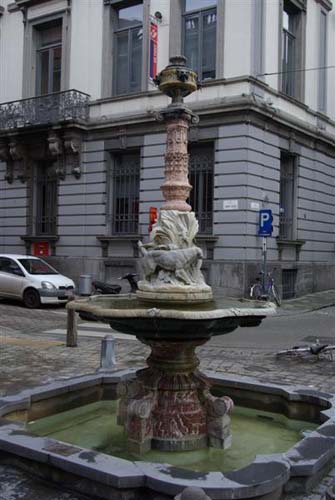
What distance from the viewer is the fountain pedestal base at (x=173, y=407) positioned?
489 centimetres

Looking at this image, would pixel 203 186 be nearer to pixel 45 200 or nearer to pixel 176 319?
pixel 45 200

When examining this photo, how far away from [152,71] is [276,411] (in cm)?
1614

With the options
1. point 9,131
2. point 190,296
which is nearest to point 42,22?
point 9,131

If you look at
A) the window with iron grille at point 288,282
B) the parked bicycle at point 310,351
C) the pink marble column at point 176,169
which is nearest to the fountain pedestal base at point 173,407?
the pink marble column at point 176,169

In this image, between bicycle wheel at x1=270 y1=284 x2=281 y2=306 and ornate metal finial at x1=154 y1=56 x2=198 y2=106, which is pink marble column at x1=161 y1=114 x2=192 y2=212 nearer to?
ornate metal finial at x1=154 y1=56 x2=198 y2=106

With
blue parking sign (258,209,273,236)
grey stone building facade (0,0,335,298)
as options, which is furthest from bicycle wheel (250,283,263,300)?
blue parking sign (258,209,273,236)

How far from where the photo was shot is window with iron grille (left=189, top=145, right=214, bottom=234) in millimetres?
19453

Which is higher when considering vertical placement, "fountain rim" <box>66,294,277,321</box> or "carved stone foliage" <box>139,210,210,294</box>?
"carved stone foliage" <box>139,210,210,294</box>

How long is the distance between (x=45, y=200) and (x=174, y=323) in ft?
65.3

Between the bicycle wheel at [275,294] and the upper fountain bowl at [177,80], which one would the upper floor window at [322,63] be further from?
the upper fountain bowl at [177,80]

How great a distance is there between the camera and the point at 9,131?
75.7 ft

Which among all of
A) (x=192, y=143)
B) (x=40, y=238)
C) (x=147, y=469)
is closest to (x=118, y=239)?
(x=40, y=238)

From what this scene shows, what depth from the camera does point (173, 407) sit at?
500 centimetres

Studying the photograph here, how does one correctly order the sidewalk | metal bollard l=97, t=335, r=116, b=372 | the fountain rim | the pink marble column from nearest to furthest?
the fountain rim → the pink marble column → metal bollard l=97, t=335, r=116, b=372 → the sidewalk
